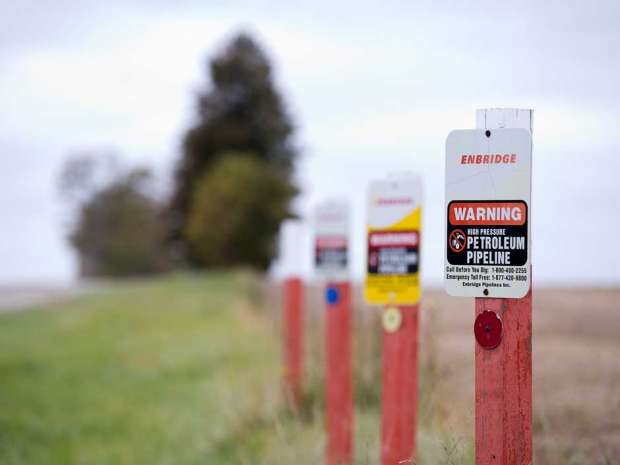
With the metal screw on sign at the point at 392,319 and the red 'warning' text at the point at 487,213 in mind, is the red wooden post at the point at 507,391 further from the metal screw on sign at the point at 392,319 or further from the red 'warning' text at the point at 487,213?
the metal screw on sign at the point at 392,319

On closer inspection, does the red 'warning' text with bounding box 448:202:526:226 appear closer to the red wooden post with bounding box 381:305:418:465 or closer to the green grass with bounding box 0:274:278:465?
the red wooden post with bounding box 381:305:418:465

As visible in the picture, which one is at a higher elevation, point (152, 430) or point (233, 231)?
point (233, 231)

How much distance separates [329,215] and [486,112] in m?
3.21

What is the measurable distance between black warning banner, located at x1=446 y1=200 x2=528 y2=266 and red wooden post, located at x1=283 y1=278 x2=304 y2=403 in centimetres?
422

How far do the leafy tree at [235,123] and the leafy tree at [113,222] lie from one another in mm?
17276

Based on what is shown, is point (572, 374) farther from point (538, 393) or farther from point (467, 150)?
point (467, 150)

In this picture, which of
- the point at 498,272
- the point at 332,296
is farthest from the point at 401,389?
the point at 332,296

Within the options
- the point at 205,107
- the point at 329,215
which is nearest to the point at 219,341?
the point at 329,215

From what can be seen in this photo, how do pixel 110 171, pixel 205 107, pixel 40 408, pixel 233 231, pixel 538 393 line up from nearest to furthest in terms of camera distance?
pixel 538 393 < pixel 40 408 < pixel 233 231 < pixel 205 107 < pixel 110 171

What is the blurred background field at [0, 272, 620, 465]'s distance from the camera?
14.5ft

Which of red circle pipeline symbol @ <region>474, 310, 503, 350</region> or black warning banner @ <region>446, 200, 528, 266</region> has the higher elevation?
black warning banner @ <region>446, 200, 528, 266</region>

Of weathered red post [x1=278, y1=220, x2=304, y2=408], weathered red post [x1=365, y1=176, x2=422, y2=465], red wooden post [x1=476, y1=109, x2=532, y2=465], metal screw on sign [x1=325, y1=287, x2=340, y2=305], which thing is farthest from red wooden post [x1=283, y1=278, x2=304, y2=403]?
red wooden post [x1=476, y1=109, x2=532, y2=465]

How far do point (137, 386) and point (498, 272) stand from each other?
8.23m

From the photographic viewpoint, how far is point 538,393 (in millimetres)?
4699
